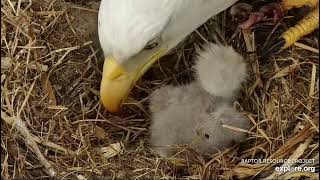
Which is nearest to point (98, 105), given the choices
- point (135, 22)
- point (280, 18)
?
point (135, 22)

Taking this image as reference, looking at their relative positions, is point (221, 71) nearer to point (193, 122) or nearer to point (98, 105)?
point (193, 122)

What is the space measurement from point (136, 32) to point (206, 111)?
16.7 inches

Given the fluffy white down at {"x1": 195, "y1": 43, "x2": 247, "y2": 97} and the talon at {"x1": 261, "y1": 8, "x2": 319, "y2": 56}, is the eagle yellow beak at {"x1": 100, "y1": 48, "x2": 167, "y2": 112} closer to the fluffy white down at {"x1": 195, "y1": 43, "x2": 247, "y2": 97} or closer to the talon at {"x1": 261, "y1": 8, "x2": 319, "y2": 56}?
the fluffy white down at {"x1": 195, "y1": 43, "x2": 247, "y2": 97}

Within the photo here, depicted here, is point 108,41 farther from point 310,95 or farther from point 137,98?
point 310,95

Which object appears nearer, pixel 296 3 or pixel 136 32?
pixel 136 32

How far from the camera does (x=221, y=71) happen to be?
2.51 metres

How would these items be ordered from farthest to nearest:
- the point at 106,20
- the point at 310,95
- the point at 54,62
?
the point at 54,62
the point at 310,95
the point at 106,20

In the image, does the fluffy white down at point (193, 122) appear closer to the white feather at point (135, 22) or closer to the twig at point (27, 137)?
the white feather at point (135, 22)

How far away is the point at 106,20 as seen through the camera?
→ 2295mm

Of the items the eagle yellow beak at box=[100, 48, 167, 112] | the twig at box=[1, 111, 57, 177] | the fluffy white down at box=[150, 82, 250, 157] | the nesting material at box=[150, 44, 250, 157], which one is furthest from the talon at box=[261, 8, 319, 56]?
the twig at box=[1, 111, 57, 177]

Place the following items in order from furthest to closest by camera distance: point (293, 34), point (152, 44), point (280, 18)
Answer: point (280, 18), point (293, 34), point (152, 44)

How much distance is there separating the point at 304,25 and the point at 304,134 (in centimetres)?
46

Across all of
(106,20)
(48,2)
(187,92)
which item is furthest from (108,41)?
(48,2)

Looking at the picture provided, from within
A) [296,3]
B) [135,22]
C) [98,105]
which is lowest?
[98,105]
